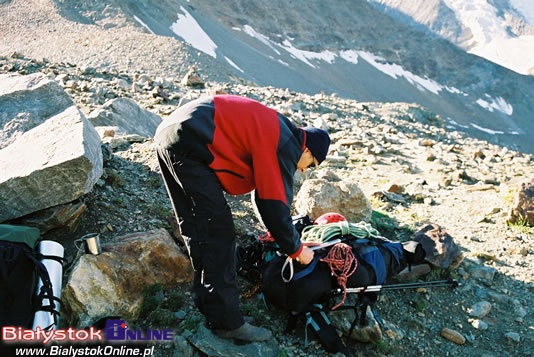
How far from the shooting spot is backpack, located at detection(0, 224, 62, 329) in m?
3.13

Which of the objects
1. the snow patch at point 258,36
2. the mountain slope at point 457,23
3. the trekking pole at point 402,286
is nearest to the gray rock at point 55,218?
the trekking pole at point 402,286

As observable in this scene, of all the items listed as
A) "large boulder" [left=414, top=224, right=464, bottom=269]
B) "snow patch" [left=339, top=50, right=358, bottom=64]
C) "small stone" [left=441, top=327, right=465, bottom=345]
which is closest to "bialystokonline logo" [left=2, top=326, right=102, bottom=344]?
"small stone" [left=441, top=327, right=465, bottom=345]

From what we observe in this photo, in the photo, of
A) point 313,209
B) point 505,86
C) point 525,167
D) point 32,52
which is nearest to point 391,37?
point 505,86

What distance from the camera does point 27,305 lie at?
321 cm

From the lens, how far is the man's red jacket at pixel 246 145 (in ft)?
10.1

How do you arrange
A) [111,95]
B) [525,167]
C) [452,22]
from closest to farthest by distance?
[525,167] < [111,95] < [452,22]

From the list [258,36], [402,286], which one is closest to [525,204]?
[402,286]

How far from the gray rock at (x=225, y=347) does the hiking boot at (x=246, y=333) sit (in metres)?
0.04

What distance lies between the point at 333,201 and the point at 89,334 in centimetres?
384

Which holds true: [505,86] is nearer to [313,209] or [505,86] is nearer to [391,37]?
[391,37]

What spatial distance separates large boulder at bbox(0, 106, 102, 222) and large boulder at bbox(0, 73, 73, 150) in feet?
2.03

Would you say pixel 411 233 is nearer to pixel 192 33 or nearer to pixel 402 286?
pixel 402 286

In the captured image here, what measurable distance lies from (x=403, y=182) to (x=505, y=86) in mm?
117462

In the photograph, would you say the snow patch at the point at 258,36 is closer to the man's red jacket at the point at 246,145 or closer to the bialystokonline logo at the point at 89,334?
the man's red jacket at the point at 246,145
